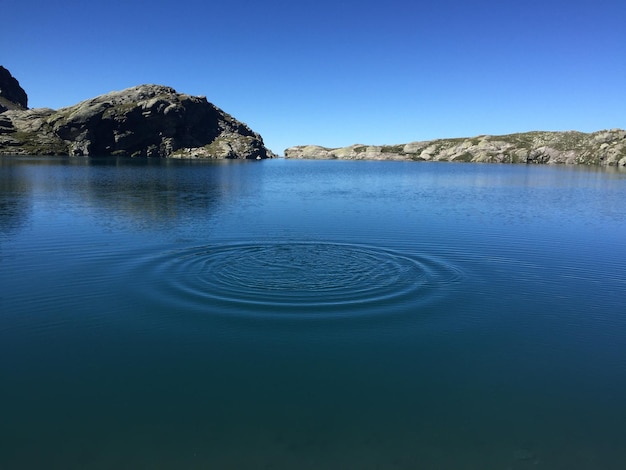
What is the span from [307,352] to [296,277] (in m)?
8.72

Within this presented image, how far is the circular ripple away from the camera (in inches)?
850

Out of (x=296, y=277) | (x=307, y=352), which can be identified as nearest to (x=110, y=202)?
(x=296, y=277)

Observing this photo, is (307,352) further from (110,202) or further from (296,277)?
(110,202)

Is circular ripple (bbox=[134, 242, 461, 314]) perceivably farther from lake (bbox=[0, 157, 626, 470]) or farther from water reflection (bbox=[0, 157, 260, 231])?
water reflection (bbox=[0, 157, 260, 231])

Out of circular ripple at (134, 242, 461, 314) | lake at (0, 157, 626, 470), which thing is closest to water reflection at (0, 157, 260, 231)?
lake at (0, 157, 626, 470)

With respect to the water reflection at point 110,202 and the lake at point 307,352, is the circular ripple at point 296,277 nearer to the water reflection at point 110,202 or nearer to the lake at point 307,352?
the lake at point 307,352

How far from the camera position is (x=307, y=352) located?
16.7 meters

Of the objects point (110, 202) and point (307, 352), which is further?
point (110, 202)

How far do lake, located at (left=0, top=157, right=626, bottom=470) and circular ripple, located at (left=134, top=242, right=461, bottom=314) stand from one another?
0.55 feet

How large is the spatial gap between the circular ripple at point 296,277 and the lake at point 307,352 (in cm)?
17

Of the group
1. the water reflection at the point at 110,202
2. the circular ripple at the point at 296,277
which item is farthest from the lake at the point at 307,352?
the water reflection at the point at 110,202

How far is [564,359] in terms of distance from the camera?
55.7ft

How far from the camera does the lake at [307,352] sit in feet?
37.8

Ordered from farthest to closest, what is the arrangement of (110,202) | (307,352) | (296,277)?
1. (110,202)
2. (296,277)
3. (307,352)
